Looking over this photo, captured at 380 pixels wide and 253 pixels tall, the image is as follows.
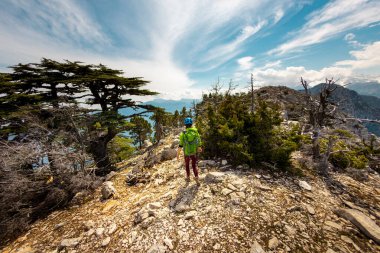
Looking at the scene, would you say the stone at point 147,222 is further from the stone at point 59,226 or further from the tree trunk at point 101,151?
the tree trunk at point 101,151

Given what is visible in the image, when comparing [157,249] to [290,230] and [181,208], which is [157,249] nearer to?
[181,208]

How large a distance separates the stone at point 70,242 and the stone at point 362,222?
289 inches

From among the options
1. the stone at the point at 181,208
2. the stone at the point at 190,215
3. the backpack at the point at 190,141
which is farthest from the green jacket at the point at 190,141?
the stone at the point at 190,215

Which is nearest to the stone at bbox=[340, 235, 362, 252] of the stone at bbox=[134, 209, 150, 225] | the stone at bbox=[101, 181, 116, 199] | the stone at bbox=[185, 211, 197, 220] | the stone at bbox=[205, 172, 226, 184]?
the stone at bbox=[205, 172, 226, 184]

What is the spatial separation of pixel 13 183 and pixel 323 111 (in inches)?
509

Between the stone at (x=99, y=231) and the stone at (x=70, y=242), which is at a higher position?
the stone at (x=99, y=231)

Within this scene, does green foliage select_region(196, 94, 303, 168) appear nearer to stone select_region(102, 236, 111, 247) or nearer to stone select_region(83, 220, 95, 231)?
stone select_region(102, 236, 111, 247)

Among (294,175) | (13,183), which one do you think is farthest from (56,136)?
(294,175)

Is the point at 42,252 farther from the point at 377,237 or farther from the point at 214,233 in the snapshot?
the point at 377,237

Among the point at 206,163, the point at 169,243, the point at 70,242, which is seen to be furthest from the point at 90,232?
the point at 206,163

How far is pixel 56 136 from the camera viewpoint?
9547mm

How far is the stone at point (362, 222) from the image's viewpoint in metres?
4.32

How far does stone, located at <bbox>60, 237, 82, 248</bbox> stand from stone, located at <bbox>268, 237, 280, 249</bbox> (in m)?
5.05

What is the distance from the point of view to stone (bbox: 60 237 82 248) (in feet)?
16.4
